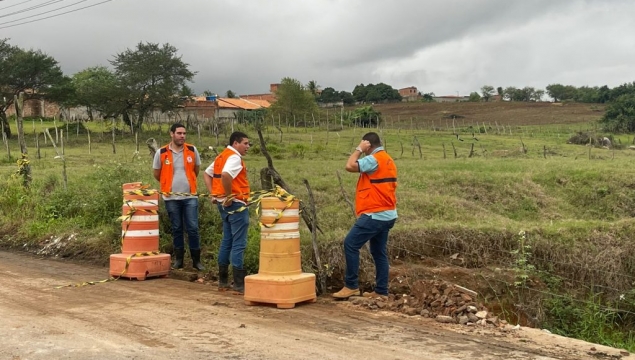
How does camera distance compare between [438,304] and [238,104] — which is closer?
[438,304]

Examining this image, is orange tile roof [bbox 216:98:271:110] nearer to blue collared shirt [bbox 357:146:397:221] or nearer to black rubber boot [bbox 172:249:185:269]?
black rubber boot [bbox 172:249:185:269]

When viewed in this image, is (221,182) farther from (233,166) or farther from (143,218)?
(143,218)

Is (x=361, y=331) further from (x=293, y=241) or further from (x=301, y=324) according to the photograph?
(x=293, y=241)

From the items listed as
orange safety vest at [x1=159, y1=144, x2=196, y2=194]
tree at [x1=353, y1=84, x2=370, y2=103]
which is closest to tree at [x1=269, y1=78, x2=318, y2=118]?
tree at [x1=353, y1=84, x2=370, y2=103]

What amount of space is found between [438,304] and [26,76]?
42976mm

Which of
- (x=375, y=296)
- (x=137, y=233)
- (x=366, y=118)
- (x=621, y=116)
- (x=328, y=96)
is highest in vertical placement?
(x=328, y=96)

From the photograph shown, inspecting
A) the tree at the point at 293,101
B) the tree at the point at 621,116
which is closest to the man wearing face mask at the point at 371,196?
the tree at the point at 621,116

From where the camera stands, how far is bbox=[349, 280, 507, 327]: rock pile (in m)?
6.28

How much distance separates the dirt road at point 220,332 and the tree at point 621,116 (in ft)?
169

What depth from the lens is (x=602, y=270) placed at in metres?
9.43

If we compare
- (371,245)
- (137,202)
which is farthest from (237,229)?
(137,202)

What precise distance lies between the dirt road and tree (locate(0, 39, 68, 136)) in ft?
125

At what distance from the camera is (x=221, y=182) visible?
7.35m

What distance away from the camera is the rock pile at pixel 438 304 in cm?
628
